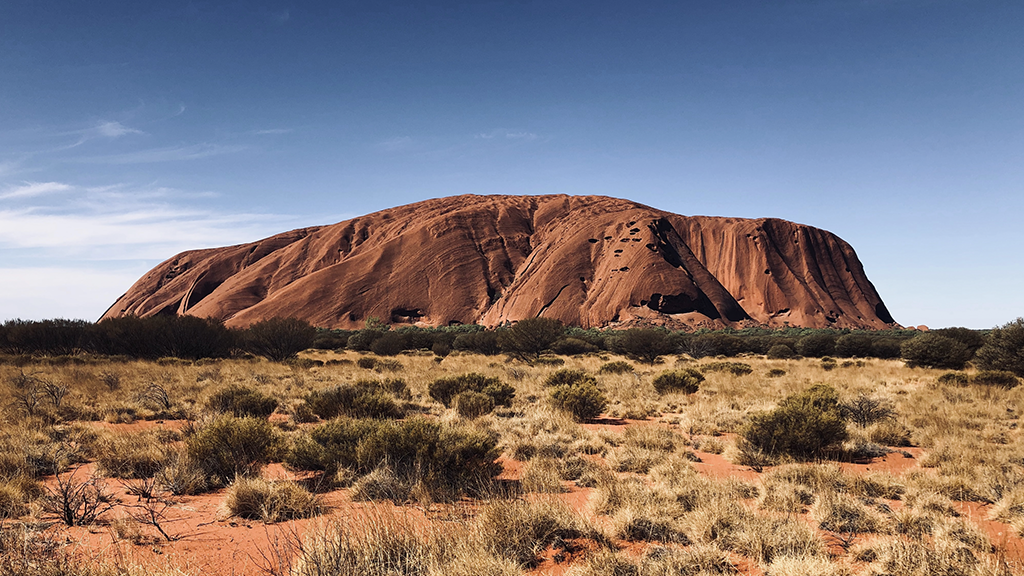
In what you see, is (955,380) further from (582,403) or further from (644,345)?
(644,345)

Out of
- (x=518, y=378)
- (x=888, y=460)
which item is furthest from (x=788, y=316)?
(x=888, y=460)

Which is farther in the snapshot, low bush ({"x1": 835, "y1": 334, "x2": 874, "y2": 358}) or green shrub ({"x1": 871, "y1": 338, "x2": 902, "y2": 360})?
low bush ({"x1": 835, "y1": 334, "x2": 874, "y2": 358})

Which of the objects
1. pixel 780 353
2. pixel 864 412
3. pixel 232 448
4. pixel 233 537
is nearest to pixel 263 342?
pixel 232 448

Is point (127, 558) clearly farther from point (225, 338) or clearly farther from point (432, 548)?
point (225, 338)

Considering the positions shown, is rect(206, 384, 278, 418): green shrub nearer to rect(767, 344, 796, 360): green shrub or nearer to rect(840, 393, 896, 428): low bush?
rect(840, 393, 896, 428): low bush

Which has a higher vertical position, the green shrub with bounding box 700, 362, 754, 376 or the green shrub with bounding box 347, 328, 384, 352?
the green shrub with bounding box 700, 362, 754, 376

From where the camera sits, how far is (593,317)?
74.6 m

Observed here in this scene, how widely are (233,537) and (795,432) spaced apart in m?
8.52

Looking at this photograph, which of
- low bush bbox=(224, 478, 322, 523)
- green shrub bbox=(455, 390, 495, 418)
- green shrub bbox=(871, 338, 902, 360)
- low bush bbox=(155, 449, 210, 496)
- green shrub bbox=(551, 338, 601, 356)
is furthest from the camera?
green shrub bbox=(551, 338, 601, 356)

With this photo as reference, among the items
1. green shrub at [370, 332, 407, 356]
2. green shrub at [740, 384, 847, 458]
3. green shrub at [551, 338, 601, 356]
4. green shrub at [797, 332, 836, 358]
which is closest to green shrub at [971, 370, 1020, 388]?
green shrub at [740, 384, 847, 458]

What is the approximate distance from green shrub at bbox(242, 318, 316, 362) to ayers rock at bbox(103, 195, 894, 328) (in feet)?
152

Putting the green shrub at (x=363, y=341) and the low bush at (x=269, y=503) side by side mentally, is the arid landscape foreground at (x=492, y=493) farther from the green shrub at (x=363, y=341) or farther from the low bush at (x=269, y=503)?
the green shrub at (x=363, y=341)

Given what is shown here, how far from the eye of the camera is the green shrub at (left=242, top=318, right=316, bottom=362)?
99.7ft

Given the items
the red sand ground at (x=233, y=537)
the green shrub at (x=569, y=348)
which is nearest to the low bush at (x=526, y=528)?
the red sand ground at (x=233, y=537)
